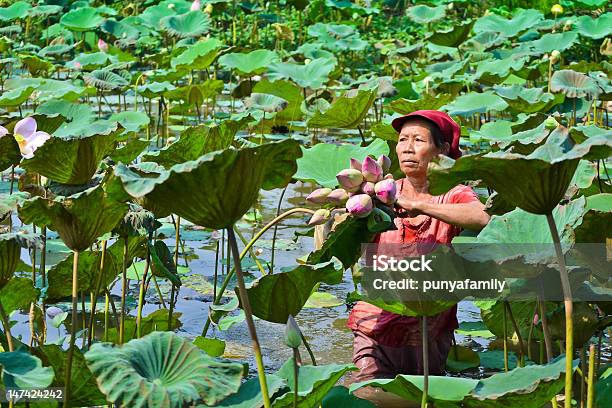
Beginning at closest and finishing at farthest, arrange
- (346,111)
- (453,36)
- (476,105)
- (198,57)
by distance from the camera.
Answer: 1. (346,111)
2. (476,105)
3. (198,57)
4. (453,36)

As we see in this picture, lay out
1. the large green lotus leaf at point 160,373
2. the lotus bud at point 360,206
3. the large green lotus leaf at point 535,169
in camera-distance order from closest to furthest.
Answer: the large green lotus leaf at point 160,373 → the large green lotus leaf at point 535,169 → the lotus bud at point 360,206

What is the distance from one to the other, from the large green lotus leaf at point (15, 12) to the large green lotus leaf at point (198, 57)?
284 centimetres

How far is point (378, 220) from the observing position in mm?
2113

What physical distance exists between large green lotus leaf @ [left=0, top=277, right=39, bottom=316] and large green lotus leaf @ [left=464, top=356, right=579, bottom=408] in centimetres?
115

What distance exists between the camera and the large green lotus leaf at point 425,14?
9.21m

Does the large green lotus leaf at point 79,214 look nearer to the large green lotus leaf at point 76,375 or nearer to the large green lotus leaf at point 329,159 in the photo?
the large green lotus leaf at point 76,375

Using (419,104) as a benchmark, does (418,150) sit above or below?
above

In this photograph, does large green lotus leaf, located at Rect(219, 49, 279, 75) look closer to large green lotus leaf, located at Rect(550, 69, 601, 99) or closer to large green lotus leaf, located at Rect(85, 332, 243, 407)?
large green lotus leaf, located at Rect(550, 69, 601, 99)

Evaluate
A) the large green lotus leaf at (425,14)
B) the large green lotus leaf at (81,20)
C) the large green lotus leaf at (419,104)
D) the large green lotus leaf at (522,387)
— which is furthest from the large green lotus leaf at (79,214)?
the large green lotus leaf at (425,14)

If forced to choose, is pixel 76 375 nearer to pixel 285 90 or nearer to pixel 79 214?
pixel 79 214

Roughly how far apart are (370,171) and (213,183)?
1.40ft

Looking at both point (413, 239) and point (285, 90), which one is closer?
point (413, 239)

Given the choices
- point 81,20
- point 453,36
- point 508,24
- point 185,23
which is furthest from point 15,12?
point 508,24

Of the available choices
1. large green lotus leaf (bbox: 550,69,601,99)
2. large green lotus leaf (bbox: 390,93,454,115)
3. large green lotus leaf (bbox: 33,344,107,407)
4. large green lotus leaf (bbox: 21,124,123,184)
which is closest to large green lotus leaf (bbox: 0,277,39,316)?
large green lotus leaf (bbox: 21,124,123,184)
